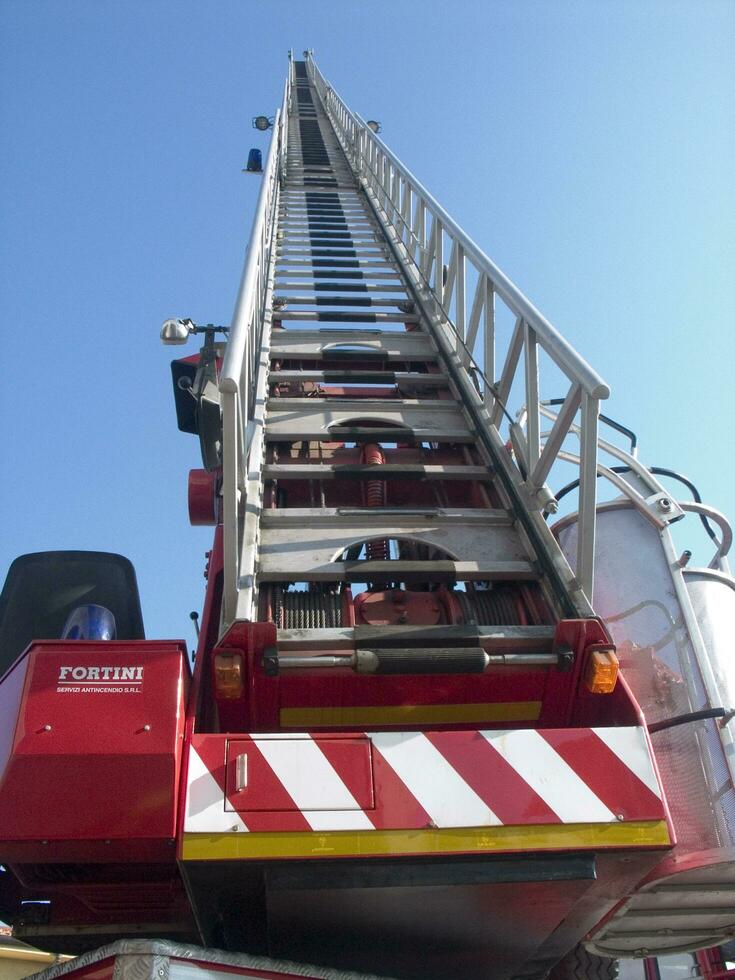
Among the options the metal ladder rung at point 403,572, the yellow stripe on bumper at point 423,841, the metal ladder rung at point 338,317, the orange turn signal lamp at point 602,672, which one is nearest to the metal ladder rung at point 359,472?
the metal ladder rung at point 403,572

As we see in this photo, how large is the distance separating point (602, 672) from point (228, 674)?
4.16 ft

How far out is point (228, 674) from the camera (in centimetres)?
288

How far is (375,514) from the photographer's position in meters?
3.85

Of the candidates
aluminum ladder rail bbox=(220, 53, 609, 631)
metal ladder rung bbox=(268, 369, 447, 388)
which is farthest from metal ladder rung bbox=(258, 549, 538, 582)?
metal ladder rung bbox=(268, 369, 447, 388)

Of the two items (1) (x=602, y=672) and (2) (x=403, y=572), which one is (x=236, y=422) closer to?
(2) (x=403, y=572)

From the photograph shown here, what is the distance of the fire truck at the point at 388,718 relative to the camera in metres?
2.52

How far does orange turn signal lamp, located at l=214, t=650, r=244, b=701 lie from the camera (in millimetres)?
2877

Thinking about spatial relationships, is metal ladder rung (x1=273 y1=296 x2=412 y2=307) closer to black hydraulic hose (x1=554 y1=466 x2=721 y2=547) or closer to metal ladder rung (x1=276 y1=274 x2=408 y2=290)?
metal ladder rung (x1=276 y1=274 x2=408 y2=290)

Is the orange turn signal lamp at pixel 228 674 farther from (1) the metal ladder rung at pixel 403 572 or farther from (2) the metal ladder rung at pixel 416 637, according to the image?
(1) the metal ladder rung at pixel 403 572

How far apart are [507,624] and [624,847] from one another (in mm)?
1050

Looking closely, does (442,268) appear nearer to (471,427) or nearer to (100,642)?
(471,427)

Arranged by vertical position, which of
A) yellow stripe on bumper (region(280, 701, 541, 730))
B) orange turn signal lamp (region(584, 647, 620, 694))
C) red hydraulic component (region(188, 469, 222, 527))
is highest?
red hydraulic component (region(188, 469, 222, 527))

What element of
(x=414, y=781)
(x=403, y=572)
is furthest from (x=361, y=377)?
(x=414, y=781)

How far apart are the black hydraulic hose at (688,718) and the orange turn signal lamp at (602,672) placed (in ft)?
1.26
